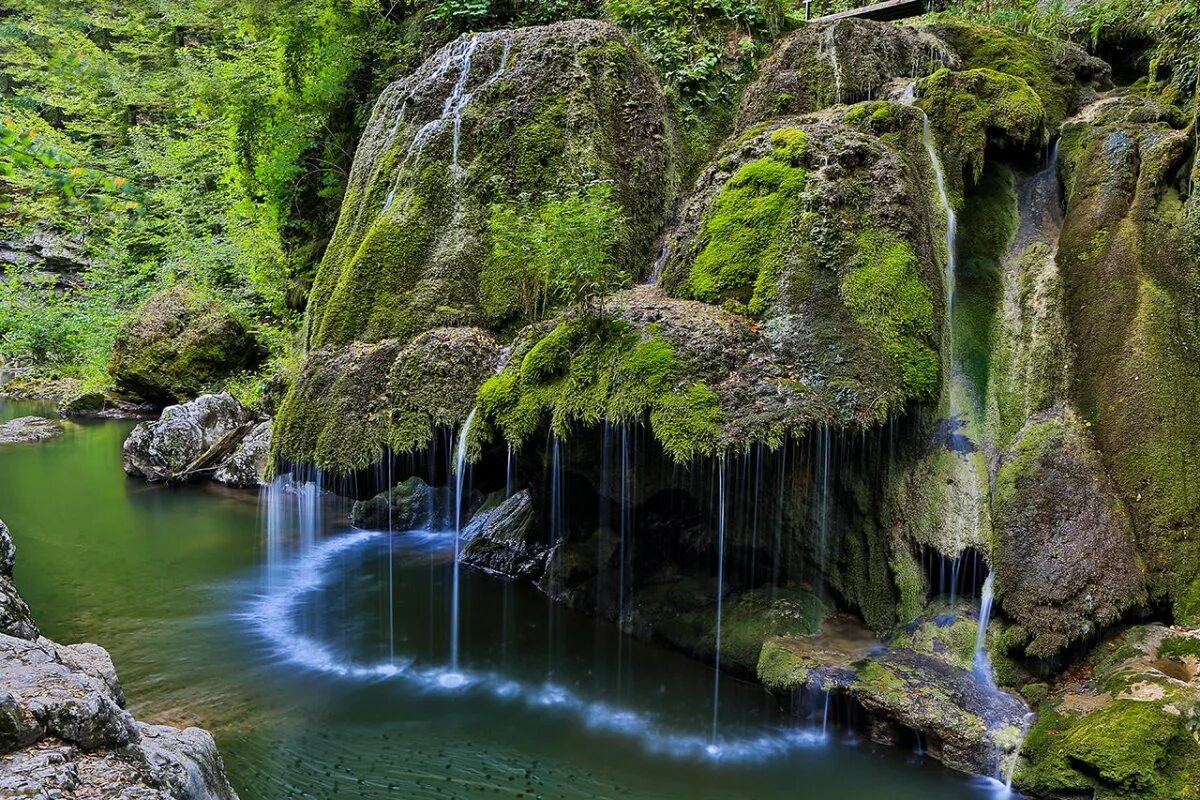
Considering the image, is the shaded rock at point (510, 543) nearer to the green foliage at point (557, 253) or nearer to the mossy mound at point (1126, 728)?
the green foliage at point (557, 253)

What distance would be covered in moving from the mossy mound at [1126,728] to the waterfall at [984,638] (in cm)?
49

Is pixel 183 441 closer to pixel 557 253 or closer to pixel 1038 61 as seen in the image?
pixel 557 253

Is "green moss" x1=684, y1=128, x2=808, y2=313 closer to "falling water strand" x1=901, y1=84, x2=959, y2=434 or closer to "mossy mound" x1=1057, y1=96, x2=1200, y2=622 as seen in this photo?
"falling water strand" x1=901, y1=84, x2=959, y2=434

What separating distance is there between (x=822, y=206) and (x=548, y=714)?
5.60 meters

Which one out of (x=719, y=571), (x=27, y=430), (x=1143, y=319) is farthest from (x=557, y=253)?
(x=27, y=430)

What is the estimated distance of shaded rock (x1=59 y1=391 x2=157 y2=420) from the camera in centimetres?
2317

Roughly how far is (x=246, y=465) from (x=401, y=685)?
9644 mm

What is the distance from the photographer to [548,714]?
7105 mm

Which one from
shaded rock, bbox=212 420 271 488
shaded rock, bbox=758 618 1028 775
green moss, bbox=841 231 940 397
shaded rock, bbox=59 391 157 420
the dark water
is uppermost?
green moss, bbox=841 231 940 397

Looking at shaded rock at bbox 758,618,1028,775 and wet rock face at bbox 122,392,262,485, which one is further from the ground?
wet rock face at bbox 122,392,262,485

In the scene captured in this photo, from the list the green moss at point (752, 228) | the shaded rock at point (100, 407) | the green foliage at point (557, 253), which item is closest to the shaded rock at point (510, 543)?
the green foliage at point (557, 253)

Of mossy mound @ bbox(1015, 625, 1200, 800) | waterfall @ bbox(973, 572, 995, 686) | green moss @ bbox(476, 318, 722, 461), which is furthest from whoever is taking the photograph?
green moss @ bbox(476, 318, 722, 461)

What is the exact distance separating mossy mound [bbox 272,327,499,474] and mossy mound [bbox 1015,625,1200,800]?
5760 millimetres

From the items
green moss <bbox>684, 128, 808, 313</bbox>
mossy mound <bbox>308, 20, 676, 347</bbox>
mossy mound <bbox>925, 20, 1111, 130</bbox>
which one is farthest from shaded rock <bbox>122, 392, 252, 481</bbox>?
mossy mound <bbox>925, 20, 1111, 130</bbox>
